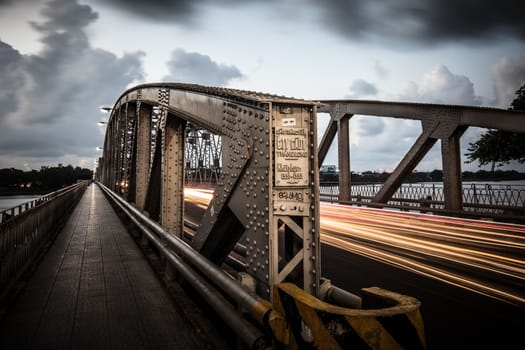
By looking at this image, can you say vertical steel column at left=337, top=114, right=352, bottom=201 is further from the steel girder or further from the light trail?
the light trail

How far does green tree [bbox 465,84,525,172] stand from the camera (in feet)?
65.4

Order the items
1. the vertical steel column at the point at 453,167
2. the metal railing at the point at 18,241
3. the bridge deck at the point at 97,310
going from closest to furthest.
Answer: the bridge deck at the point at 97,310 < the metal railing at the point at 18,241 < the vertical steel column at the point at 453,167

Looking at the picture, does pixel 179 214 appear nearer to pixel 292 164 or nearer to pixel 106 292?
pixel 106 292

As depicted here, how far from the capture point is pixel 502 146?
68.1 ft

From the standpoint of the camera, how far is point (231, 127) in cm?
358

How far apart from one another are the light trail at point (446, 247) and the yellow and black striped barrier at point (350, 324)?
3847 mm

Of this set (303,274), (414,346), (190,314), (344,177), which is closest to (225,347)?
(190,314)

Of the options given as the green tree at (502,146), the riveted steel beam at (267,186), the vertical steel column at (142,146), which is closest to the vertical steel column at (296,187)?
the riveted steel beam at (267,186)

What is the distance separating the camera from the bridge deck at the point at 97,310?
339 cm

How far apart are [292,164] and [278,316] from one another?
1263mm

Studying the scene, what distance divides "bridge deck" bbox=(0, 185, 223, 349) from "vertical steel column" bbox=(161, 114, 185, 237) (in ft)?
3.37

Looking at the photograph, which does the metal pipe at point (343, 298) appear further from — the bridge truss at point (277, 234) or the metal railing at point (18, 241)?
the metal railing at point (18, 241)

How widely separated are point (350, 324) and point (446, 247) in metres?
7.77

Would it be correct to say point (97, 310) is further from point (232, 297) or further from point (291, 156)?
point (291, 156)
